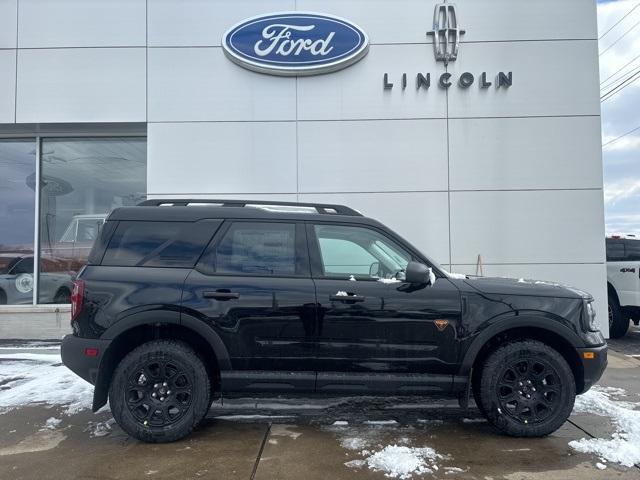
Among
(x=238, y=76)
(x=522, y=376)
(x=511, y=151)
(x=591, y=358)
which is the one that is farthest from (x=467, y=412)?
(x=238, y=76)

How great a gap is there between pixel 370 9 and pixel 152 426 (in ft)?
25.7

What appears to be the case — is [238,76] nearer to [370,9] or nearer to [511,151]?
[370,9]

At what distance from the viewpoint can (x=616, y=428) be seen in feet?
15.0

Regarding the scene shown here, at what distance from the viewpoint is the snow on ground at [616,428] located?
3.92 meters

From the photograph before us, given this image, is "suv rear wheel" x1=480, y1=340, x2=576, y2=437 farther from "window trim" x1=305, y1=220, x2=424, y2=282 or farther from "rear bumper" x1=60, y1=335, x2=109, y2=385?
"rear bumper" x1=60, y1=335, x2=109, y2=385

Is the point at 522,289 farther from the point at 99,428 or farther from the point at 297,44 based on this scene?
the point at 297,44

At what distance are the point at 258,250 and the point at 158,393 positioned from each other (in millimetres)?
1481

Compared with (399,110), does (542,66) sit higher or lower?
higher

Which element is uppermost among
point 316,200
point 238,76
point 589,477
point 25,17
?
point 25,17

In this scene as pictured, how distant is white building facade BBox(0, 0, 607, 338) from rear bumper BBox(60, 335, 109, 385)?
4.97 meters

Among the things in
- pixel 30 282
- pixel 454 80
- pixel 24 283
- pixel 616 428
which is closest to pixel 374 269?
pixel 616 428

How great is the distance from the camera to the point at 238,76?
8.88 meters

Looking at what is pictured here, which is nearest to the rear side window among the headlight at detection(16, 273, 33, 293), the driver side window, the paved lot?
the driver side window

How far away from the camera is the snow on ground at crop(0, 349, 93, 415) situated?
5.42m
